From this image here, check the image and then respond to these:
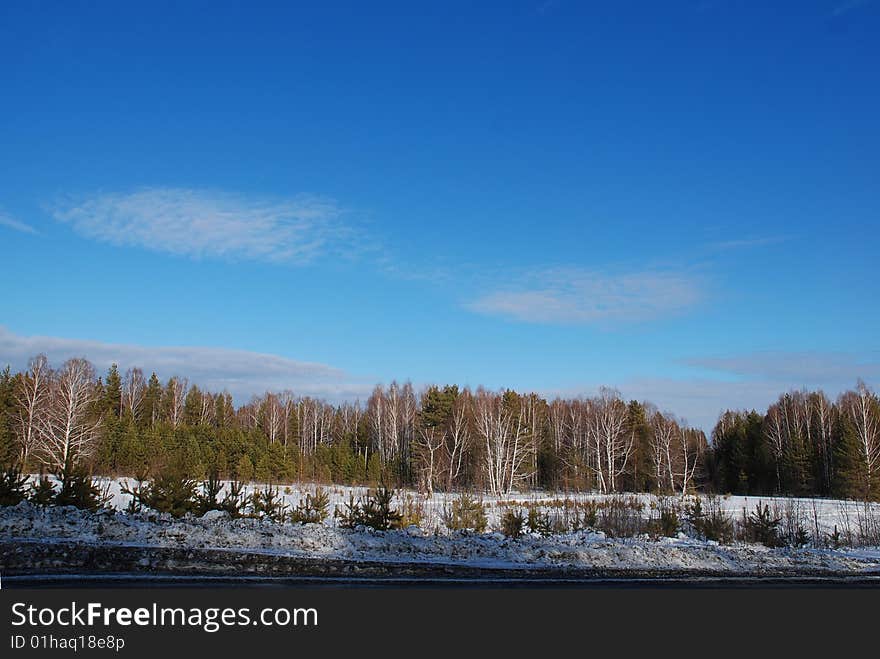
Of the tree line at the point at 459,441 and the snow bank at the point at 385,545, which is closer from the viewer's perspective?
the snow bank at the point at 385,545

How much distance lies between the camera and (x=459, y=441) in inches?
2437

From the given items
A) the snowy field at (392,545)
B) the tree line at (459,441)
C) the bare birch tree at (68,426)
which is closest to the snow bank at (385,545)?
the snowy field at (392,545)

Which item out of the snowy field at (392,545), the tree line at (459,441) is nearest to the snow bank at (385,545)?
the snowy field at (392,545)

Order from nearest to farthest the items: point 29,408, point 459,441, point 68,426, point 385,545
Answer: point 385,545 → point 68,426 → point 29,408 → point 459,441

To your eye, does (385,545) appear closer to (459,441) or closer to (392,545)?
(392,545)

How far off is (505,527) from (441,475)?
140 ft

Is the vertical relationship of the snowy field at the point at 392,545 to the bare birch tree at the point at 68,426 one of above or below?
below

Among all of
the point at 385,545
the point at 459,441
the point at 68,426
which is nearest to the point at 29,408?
the point at 68,426

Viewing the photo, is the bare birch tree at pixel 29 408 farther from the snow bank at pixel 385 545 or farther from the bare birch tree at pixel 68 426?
the snow bank at pixel 385 545

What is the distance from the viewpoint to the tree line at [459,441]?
4906 cm

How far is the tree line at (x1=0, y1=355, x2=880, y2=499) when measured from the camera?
49.1 m

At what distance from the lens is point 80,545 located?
13.1 meters

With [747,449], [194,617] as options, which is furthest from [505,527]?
A: [747,449]

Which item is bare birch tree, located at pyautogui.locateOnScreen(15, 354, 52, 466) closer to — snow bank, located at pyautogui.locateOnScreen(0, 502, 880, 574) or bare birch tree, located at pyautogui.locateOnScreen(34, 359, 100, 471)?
bare birch tree, located at pyautogui.locateOnScreen(34, 359, 100, 471)
